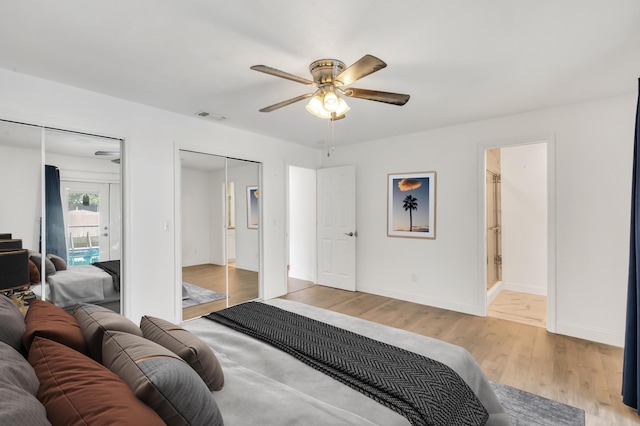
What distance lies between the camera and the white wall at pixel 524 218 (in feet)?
16.4

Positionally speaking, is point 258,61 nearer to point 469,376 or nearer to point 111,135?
point 111,135

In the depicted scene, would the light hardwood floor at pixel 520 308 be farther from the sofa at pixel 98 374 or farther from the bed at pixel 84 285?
the bed at pixel 84 285

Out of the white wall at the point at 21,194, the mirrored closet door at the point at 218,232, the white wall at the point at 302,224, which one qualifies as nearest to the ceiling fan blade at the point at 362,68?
the mirrored closet door at the point at 218,232

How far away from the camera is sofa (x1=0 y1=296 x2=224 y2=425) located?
30.6 inches

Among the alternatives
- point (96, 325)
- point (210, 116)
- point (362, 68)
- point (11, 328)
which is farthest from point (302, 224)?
point (11, 328)

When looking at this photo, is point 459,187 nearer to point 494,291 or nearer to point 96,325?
point 494,291

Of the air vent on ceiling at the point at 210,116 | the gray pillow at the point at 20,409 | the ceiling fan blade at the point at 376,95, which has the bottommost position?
the gray pillow at the point at 20,409

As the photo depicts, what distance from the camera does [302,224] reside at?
6.32 metres

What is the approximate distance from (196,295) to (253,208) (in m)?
1.42

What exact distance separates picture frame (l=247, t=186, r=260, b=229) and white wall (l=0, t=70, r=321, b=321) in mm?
743

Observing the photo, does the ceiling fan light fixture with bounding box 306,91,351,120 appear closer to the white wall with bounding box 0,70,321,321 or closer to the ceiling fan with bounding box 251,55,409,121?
the ceiling fan with bounding box 251,55,409,121

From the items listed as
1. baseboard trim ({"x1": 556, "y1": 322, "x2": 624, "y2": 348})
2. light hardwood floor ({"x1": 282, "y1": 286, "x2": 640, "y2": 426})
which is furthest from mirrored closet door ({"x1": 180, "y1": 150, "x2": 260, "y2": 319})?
baseboard trim ({"x1": 556, "y1": 322, "x2": 624, "y2": 348})

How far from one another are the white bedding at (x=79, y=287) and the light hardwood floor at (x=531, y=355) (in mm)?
2667

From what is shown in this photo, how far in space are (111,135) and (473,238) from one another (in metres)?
4.39
